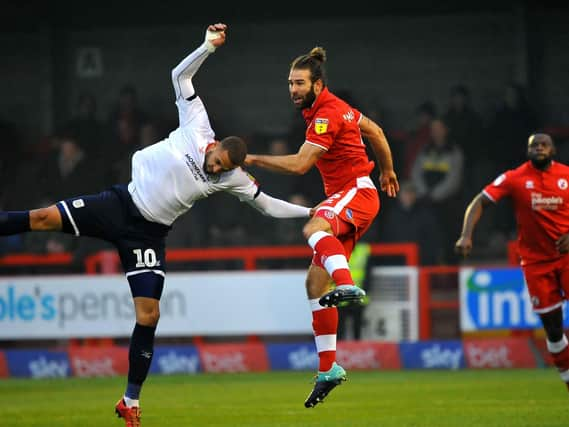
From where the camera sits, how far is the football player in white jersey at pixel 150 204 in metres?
10.7

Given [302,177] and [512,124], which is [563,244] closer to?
[302,177]

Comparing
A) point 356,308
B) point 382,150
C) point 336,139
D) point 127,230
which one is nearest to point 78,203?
point 127,230

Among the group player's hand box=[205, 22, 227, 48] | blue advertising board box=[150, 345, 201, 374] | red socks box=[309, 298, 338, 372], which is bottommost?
blue advertising board box=[150, 345, 201, 374]

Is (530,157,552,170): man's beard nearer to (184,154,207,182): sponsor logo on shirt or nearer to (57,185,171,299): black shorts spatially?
(184,154,207,182): sponsor logo on shirt

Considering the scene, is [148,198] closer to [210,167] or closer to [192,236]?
[210,167]

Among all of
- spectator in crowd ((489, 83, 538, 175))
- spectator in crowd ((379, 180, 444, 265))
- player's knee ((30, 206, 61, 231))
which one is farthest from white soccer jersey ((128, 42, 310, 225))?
spectator in crowd ((489, 83, 538, 175))

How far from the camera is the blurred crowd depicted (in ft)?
64.2

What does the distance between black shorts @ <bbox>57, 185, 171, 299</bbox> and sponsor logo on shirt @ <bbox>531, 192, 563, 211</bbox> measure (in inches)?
158

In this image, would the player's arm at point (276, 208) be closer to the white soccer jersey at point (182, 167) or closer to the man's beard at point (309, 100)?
the white soccer jersey at point (182, 167)

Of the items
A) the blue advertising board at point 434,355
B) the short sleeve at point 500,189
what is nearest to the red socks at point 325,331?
the short sleeve at point 500,189

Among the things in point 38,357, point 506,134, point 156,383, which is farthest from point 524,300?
point 38,357

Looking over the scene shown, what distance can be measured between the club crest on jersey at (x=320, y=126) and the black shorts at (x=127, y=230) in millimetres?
1547

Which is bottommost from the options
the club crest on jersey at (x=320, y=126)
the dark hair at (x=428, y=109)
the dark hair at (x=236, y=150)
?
the dark hair at (x=236, y=150)

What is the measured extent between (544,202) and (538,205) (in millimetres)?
65
